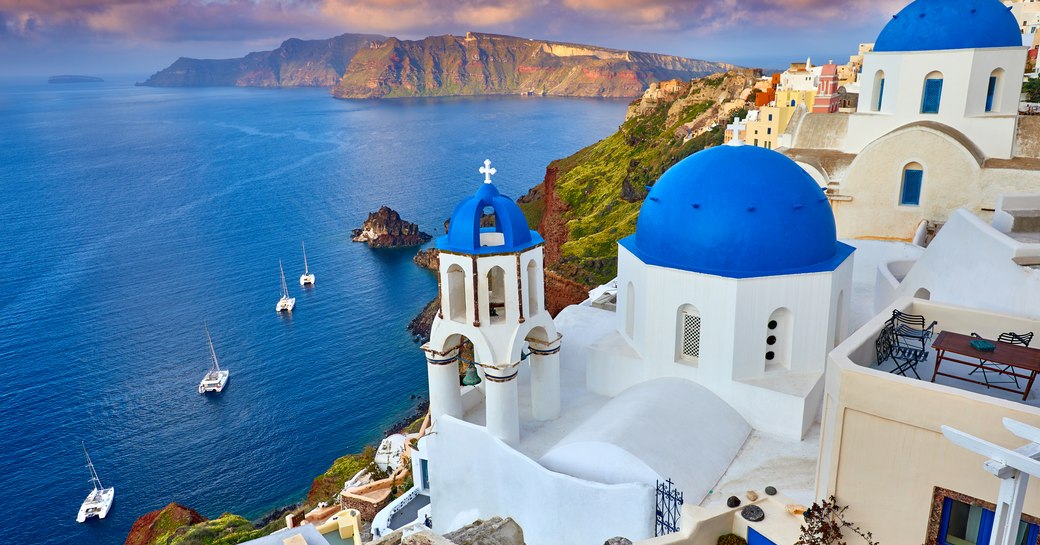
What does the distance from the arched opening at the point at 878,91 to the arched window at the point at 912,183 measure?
2.68 m

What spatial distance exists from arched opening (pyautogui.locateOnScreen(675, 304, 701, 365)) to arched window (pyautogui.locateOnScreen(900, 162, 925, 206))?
10.3 meters

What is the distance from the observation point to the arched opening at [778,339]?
1270 cm

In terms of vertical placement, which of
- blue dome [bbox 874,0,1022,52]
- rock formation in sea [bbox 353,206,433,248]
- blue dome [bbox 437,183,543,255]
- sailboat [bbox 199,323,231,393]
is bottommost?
sailboat [bbox 199,323,231,393]

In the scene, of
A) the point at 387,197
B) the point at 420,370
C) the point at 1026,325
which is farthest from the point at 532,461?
the point at 387,197

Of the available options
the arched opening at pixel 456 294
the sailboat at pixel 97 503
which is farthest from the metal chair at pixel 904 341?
the sailboat at pixel 97 503

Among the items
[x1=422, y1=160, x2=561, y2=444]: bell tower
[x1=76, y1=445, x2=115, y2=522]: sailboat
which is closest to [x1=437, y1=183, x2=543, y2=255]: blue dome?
[x1=422, y1=160, x2=561, y2=444]: bell tower

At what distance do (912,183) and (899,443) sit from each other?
14577 millimetres

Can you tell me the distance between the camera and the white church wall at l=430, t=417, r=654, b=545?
10.4 m

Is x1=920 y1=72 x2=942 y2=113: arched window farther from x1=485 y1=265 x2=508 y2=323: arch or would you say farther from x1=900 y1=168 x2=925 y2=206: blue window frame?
x1=485 y1=265 x2=508 y2=323: arch

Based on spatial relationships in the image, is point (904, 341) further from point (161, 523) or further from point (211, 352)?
point (211, 352)

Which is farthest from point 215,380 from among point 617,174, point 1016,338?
point 617,174

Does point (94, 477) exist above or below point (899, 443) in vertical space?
below

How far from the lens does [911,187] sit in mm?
19203

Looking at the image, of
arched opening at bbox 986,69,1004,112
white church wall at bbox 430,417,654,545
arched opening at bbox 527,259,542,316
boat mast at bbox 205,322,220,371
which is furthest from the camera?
boat mast at bbox 205,322,220,371
